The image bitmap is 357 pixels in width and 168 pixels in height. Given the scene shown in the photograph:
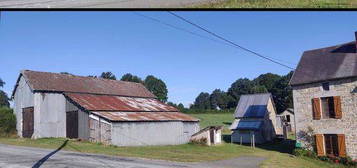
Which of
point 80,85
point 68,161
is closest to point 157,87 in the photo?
point 80,85

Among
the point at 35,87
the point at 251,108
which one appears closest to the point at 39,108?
the point at 35,87

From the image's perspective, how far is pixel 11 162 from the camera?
12055 millimetres

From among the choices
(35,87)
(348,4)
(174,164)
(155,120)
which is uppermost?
(348,4)

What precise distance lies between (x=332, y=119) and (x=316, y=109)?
1188 mm

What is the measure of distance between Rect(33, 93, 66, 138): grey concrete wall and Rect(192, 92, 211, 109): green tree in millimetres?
4285

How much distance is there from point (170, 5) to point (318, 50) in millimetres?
19457

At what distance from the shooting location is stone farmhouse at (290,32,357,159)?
22.4 metres

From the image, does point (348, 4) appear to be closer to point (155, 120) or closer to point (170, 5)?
point (170, 5)

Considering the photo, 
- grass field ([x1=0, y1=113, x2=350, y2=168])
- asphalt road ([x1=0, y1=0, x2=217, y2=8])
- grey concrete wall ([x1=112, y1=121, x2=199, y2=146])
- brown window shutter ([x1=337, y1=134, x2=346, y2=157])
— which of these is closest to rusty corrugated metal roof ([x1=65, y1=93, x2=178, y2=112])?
grey concrete wall ([x1=112, y1=121, x2=199, y2=146])

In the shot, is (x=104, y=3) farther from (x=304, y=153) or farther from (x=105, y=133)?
(x=304, y=153)

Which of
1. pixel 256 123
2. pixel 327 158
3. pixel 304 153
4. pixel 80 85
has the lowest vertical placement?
pixel 327 158

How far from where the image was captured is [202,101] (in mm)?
13258

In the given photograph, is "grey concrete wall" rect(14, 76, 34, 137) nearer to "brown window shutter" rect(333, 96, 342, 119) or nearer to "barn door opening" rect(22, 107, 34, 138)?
"barn door opening" rect(22, 107, 34, 138)

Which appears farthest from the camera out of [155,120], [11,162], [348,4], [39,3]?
[155,120]
